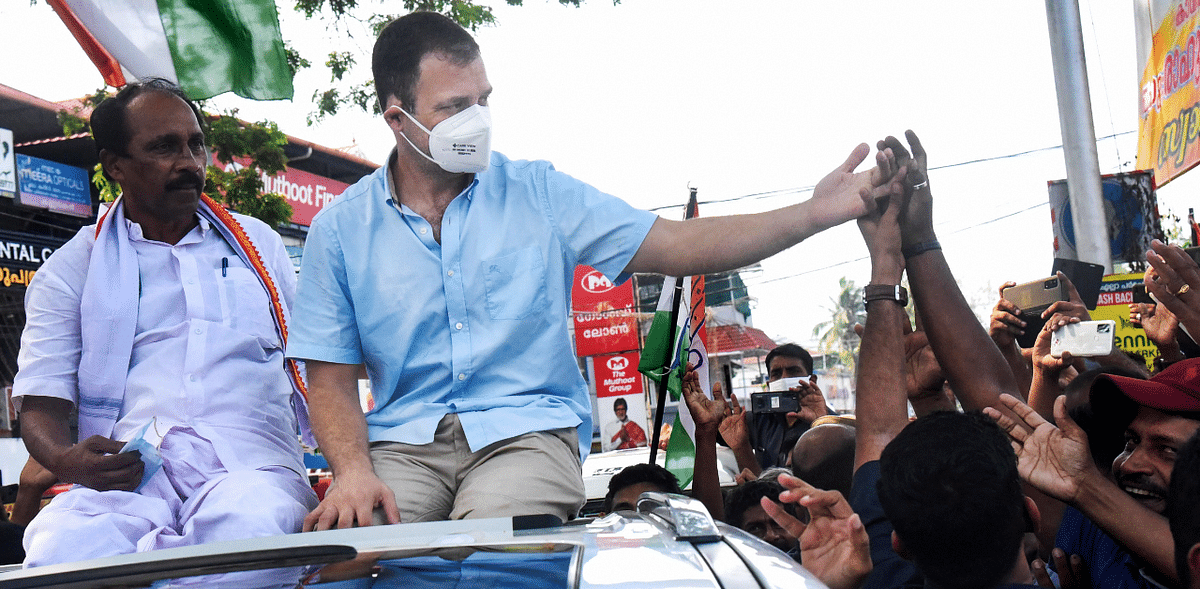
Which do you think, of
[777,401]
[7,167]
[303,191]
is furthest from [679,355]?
[303,191]

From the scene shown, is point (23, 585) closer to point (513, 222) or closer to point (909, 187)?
point (513, 222)

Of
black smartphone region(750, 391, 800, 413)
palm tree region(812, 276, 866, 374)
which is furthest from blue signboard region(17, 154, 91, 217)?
palm tree region(812, 276, 866, 374)

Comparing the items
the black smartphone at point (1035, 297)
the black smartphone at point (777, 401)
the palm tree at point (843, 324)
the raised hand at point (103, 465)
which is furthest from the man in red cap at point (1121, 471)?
the palm tree at point (843, 324)

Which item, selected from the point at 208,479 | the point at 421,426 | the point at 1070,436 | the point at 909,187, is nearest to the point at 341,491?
the point at 421,426

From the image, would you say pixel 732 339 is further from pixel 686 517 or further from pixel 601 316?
pixel 686 517

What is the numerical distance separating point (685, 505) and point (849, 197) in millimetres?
1040

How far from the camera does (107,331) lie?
2.88m

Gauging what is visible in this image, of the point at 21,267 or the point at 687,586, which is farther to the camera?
the point at 21,267

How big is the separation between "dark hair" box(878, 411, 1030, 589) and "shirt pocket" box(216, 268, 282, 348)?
1.79 meters

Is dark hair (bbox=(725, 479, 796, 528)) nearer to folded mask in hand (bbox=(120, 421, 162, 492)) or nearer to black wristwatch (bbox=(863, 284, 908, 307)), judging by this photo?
black wristwatch (bbox=(863, 284, 908, 307))

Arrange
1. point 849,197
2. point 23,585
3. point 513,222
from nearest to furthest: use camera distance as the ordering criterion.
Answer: point 23,585
point 849,197
point 513,222

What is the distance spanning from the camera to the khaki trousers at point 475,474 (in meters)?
2.29

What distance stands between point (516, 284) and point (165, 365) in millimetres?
1091

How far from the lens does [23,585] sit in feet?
5.01
